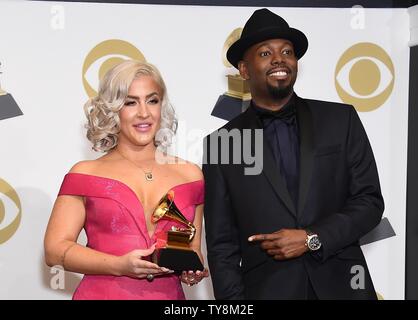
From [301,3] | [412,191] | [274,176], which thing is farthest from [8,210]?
[412,191]

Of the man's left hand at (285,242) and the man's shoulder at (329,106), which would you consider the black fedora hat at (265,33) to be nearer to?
the man's shoulder at (329,106)

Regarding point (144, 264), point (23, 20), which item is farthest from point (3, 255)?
point (144, 264)

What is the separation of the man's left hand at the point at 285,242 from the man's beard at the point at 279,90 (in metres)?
0.62

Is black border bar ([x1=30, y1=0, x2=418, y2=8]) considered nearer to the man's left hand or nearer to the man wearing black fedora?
the man wearing black fedora

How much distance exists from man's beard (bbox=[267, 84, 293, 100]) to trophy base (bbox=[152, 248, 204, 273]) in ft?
2.65

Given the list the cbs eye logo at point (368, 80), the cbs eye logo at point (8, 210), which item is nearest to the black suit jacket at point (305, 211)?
the cbs eye logo at point (368, 80)

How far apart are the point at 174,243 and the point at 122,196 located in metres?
0.32

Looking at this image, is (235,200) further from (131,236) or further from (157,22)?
(157,22)

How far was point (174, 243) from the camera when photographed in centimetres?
305

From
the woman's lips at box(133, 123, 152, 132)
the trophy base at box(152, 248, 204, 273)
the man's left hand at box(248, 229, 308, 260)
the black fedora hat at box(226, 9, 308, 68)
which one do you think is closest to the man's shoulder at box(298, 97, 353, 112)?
the black fedora hat at box(226, 9, 308, 68)

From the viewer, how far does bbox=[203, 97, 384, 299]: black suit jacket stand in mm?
3213

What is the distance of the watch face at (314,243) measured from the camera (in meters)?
3.13
